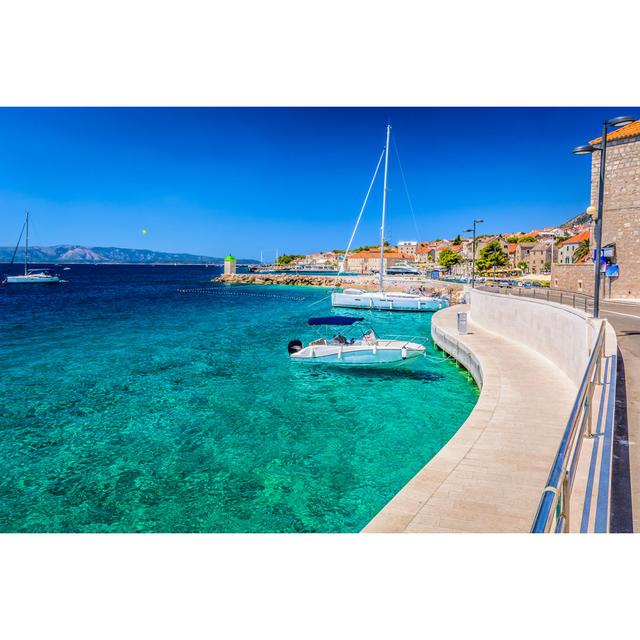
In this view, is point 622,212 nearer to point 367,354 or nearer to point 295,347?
point 367,354

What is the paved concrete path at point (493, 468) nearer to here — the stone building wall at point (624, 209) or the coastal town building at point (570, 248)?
the stone building wall at point (624, 209)

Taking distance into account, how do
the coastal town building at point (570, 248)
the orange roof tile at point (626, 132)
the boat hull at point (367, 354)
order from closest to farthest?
1. the boat hull at point (367, 354)
2. the orange roof tile at point (626, 132)
3. the coastal town building at point (570, 248)

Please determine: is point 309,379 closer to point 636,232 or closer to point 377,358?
point 377,358

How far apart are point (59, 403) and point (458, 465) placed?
1150cm

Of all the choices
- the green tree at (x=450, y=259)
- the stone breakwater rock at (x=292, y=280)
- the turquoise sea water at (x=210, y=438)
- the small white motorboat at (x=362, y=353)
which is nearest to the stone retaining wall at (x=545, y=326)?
the turquoise sea water at (x=210, y=438)

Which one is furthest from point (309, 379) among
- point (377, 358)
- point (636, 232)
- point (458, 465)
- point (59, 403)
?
point (636, 232)

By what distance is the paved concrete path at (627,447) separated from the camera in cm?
354

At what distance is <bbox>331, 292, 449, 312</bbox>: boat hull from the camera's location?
3588 cm

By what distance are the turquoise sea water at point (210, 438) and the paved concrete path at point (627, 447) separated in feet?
11.3

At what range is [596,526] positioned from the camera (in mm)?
3303

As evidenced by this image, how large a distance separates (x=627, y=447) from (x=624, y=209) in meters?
22.2

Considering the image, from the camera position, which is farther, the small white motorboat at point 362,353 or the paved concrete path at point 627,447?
the small white motorboat at point 362,353

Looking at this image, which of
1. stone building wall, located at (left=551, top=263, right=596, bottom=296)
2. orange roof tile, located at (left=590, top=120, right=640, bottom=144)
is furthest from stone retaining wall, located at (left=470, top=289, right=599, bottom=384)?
orange roof tile, located at (left=590, top=120, right=640, bottom=144)

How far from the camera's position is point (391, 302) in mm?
36250
